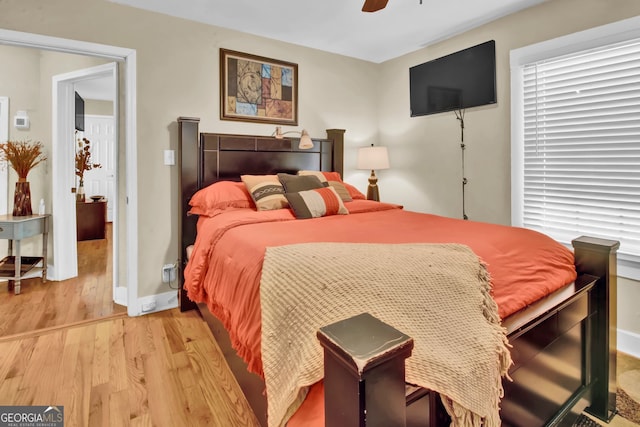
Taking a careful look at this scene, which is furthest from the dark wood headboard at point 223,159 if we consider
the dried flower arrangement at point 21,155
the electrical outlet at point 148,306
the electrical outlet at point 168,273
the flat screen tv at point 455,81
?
the dried flower arrangement at point 21,155

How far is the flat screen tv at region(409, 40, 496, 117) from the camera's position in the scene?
9.95 feet

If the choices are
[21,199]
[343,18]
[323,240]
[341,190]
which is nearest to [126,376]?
[323,240]

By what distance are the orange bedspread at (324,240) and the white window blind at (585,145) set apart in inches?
40.0

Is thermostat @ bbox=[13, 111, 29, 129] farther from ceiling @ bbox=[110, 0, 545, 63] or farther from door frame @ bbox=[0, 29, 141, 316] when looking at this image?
ceiling @ bbox=[110, 0, 545, 63]

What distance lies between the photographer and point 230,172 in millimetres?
3059

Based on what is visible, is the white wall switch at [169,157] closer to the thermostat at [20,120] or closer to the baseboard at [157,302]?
the baseboard at [157,302]

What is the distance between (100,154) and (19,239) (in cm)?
427

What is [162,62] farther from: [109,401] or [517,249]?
[517,249]

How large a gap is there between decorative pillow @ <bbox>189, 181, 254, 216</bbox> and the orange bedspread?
0.59 feet

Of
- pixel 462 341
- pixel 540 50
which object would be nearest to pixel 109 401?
pixel 462 341

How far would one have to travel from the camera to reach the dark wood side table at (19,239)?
310 centimetres

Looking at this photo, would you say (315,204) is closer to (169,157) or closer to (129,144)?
(169,157)

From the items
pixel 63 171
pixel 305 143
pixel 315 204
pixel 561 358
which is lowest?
pixel 561 358

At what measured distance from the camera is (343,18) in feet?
9.68
